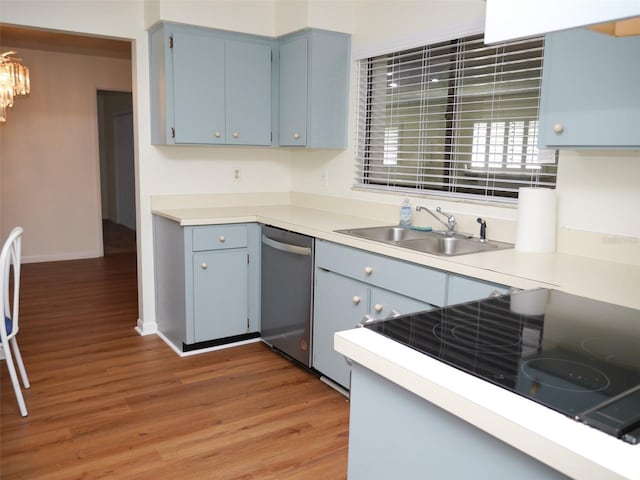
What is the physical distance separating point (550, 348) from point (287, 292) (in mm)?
2271

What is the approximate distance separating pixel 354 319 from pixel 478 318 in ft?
4.80

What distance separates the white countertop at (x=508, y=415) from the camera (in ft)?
2.52

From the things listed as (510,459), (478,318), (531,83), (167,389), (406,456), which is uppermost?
(531,83)

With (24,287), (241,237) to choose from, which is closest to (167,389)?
(241,237)

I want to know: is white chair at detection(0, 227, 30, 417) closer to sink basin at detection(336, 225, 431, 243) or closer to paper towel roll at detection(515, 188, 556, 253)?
sink basin at detection(336, 225, 431, 243)

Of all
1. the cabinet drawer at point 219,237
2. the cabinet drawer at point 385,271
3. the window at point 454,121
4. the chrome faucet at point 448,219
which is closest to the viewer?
the cabinet drawer at point 385,271

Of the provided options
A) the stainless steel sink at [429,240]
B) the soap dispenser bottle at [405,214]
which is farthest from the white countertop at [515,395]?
the soap dispenser bottle at [405,214]

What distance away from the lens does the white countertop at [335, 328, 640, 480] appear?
2.52 feet

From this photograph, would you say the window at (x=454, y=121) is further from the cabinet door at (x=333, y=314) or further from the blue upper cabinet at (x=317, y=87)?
the cabinet door at (x=333, y=314)

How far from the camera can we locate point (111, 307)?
14.8 ft

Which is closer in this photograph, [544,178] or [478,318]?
[478,318]

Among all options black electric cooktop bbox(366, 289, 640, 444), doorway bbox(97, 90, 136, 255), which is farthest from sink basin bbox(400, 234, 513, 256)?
doorway bbox(97, 90, 136, 255)

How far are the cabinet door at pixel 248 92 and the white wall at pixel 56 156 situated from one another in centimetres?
332

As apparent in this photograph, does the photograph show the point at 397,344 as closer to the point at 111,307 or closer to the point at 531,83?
the point at 531,83
